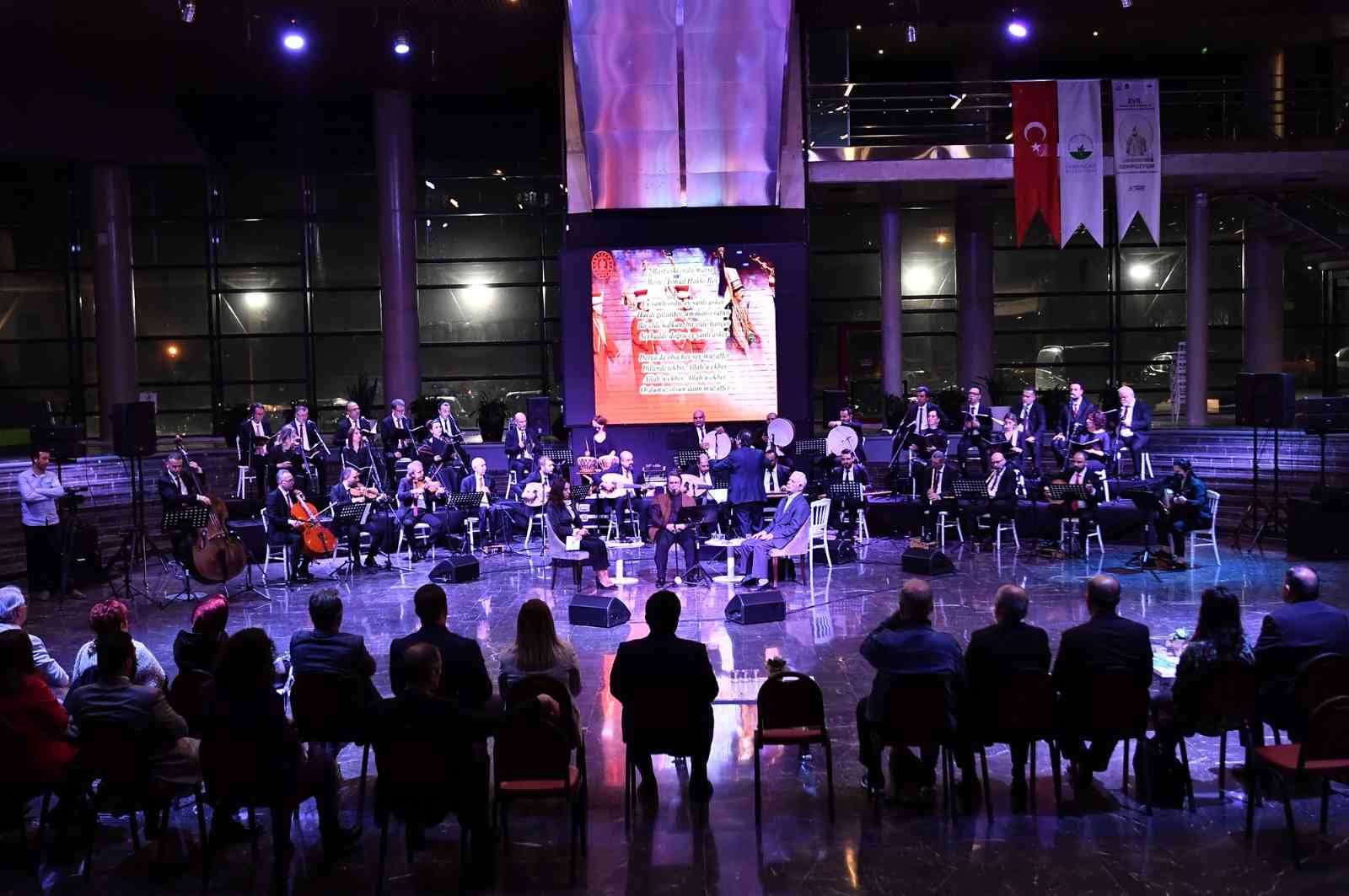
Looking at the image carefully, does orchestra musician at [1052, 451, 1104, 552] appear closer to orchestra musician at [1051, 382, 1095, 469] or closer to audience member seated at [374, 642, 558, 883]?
orchestra musician at [1051, 382, 1095, 469]

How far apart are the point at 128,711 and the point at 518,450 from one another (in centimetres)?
1034

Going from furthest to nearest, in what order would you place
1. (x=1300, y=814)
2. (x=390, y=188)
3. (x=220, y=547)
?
(x=390, y=188), (x=220, y=547), (x=1300, y=814)

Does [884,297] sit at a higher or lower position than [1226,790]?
higher

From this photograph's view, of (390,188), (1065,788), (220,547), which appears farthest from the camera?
(390,188)

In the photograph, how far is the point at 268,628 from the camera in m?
9.84

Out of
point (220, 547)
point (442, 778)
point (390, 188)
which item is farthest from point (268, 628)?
point (390, 188)

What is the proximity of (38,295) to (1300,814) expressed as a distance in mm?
21768

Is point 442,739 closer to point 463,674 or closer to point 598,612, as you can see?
point 463,674

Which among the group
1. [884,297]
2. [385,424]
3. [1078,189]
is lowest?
[385,424]

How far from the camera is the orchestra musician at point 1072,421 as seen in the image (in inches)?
570

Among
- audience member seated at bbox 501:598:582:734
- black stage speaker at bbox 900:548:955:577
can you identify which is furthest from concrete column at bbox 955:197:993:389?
audience member seated at bbox 501:598:582:734

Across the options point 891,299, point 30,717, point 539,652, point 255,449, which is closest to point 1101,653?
point 539,652

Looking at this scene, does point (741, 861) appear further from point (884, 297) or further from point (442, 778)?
point (884, 297)

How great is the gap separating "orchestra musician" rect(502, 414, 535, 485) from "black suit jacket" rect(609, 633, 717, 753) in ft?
32.7
